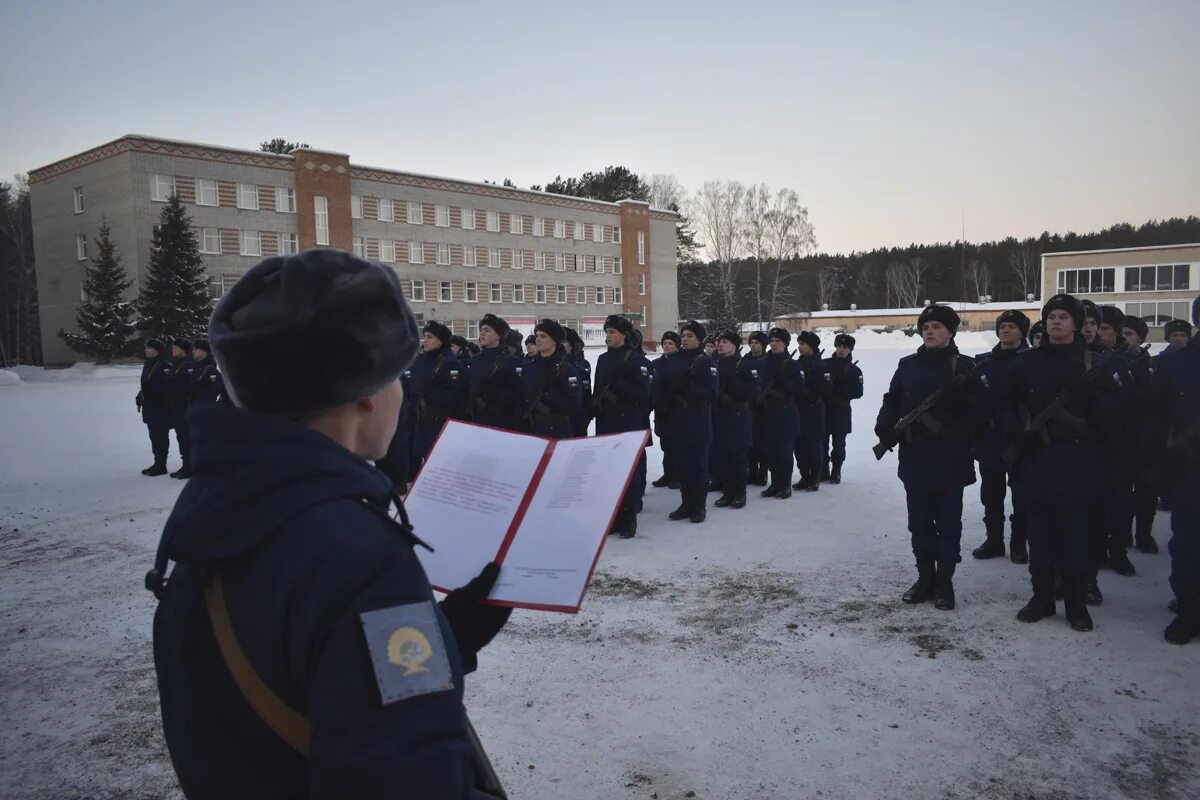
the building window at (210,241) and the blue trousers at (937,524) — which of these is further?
the building window at (210,241)

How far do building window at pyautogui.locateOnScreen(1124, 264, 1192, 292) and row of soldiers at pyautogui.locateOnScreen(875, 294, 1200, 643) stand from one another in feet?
180

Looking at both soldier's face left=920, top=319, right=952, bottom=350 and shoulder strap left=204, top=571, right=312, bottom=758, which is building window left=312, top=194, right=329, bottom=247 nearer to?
soldier's face left=920, top=319, right=952, bottom=350

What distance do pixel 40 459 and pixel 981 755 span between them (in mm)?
14131

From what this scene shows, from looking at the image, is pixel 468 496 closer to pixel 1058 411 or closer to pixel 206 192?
pixel 1058 411

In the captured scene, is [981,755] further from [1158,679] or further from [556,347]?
[556,347]

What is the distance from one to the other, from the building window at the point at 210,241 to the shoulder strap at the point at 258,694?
4430cm

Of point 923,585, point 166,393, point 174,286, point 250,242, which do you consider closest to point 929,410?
point 923,585

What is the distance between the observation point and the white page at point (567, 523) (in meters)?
1.57

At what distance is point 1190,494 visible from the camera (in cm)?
474

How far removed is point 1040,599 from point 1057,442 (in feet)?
3.49

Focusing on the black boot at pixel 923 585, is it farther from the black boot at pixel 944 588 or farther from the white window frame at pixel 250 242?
the white window frame at pixel 250 242

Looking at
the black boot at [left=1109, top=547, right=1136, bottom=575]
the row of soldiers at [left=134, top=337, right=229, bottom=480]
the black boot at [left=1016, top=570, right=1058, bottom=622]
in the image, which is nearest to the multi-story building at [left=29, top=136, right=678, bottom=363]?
the row of soldiers at [left=134, top=337, right=229, bottom=480]

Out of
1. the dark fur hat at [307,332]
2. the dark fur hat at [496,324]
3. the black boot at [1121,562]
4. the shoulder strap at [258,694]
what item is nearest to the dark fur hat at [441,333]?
the dark fur hat at [496,324]

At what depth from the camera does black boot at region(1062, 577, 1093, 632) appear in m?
4.94
